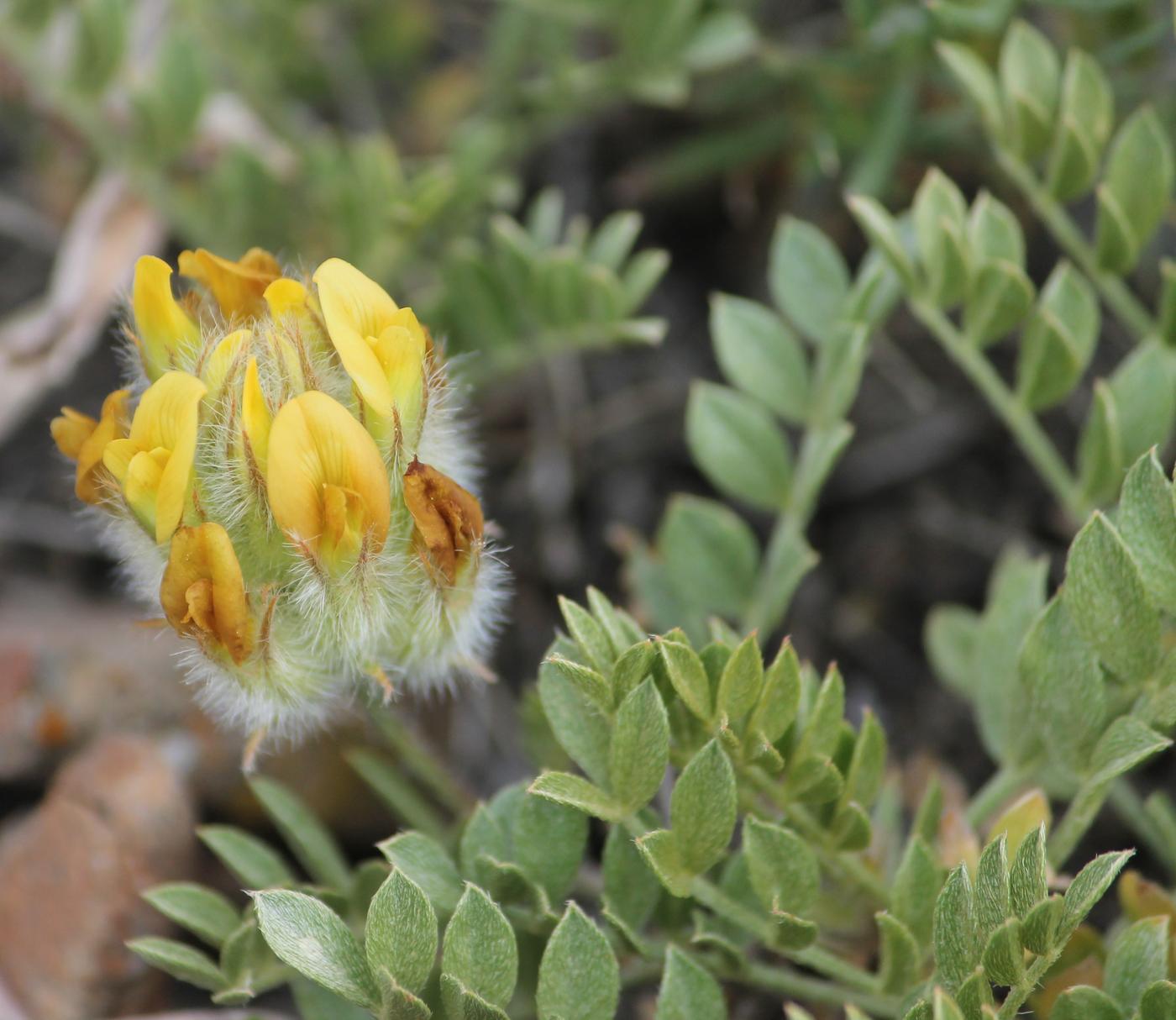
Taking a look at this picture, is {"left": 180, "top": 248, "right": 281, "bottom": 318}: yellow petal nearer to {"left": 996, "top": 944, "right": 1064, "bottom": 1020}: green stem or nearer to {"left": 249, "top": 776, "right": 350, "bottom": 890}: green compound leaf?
{"left": 249, "top": 776, "right": 350, "bottom": 890}: green compound leaf

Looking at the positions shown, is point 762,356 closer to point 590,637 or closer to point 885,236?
point 885,236

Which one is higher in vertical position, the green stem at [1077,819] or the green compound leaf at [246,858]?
the green stem at [1077,819]

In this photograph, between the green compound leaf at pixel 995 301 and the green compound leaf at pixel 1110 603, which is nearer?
the green compound leaf at pixel 1110 603

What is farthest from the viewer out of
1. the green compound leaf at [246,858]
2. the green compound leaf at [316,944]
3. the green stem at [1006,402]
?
the green stem at [1006,402]

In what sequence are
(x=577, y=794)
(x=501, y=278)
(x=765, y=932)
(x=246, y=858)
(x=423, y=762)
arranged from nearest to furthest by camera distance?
(x=577, y=794) → (x=765, y=932) → (x=246, y=858) → (x=423, y=762) → (x=501, y=278)

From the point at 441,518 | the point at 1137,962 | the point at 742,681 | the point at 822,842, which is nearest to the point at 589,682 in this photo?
the point at 742,681

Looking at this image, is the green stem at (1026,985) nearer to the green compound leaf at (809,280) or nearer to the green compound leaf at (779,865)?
the green compound leaf at (779,865)

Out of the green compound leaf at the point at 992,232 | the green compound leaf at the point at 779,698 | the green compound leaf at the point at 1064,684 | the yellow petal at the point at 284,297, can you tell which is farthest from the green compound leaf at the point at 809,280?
the yellow petal at the point at 284,297
